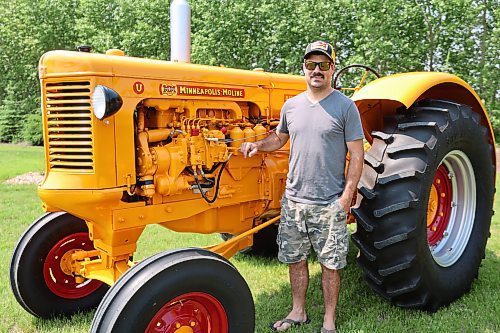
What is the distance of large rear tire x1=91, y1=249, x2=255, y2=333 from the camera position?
2.39 meters

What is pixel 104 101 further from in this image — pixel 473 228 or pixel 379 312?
pixel 473 228

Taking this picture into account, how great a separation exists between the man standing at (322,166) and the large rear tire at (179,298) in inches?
27.0

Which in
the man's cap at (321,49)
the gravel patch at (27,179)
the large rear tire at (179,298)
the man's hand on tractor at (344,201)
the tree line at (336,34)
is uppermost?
the tree line at (336,34)

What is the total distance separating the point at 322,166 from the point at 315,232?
1.49 feet

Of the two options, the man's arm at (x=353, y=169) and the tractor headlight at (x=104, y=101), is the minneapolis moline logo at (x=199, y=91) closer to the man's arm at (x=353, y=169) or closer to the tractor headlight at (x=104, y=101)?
the tractor headlight at (x=104, y=101)

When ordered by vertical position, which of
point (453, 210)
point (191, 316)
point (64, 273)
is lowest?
point (64, 273)

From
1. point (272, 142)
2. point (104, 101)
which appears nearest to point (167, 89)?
point (104, 101)

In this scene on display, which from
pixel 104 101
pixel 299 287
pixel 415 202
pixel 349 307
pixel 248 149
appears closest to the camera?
pixel 104 101

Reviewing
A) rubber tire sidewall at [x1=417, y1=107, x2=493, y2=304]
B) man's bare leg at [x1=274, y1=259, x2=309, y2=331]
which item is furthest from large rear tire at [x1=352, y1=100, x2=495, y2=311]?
man's bare leg at [x1=274, y1=259, x2=309, y2=331]

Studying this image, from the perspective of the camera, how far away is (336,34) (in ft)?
53.3

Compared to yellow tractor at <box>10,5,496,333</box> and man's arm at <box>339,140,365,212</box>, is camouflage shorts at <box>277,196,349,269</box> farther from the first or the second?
yellow tractor at <box>10,5,496,333</box>

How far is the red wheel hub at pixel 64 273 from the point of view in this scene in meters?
3.62

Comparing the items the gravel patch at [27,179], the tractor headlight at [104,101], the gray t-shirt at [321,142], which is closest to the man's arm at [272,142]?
the gray t-shirt at [321,142]

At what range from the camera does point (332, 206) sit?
3.10 m
